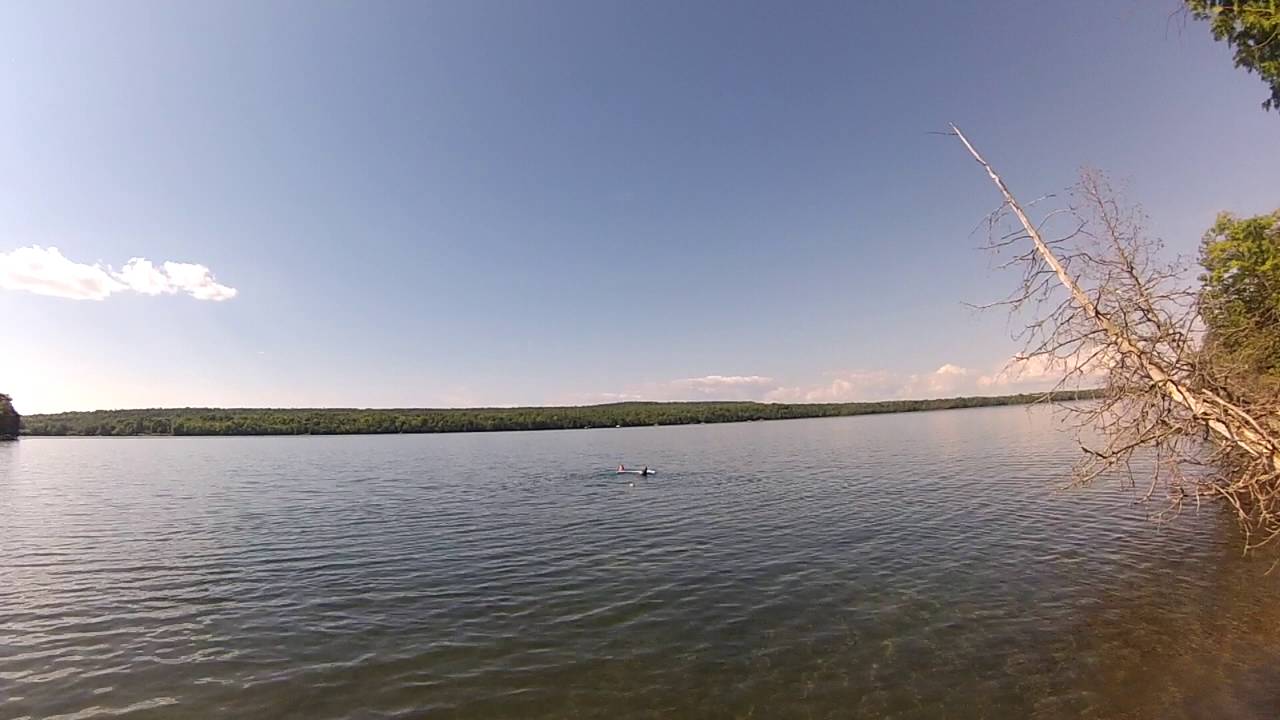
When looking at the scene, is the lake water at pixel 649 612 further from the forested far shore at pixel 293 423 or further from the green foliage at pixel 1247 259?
the forested far shore at pixel 293 423

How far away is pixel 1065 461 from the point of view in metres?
38.9

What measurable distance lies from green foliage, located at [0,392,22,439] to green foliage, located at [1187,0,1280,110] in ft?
561

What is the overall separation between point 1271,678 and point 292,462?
2713 inches

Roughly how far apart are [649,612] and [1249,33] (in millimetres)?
17635

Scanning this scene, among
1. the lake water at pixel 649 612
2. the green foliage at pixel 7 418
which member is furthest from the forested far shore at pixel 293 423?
the lake water at pixel 649 612

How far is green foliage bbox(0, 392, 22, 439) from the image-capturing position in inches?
4636

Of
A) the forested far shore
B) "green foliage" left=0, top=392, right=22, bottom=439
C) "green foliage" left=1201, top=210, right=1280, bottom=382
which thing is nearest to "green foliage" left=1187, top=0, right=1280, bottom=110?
"green foliage" left=1201, top=210, right=1280, bottom=382

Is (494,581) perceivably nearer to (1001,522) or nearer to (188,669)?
(188,669)

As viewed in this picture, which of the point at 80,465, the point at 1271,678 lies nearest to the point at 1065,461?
the point at 1271,678

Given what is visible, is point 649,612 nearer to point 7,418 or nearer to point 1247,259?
point 1247,259

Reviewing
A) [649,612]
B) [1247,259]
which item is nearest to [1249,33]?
[1247,259]

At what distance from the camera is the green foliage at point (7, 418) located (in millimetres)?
117750

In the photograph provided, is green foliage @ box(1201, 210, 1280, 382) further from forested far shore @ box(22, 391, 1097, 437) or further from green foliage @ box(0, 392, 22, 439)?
green foliage @ box(0, 392, 22, 439)

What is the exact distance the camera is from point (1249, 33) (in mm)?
12648
